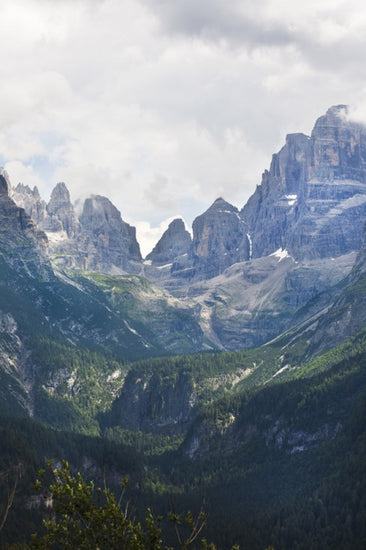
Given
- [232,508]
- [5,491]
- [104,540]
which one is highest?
[104,540]

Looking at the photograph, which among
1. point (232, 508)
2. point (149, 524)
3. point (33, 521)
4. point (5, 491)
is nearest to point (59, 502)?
point (149, 524)

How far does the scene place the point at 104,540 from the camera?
2114 inches

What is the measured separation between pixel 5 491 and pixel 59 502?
452 feet

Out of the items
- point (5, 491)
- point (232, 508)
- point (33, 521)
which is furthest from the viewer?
point (232, 508)

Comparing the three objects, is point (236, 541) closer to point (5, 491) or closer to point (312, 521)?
point (312, 521)

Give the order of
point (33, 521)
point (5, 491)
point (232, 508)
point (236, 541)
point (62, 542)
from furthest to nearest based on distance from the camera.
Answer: point (232, 508) < point (5, 491) < point (33, 521) < point (236, 541) < point (62, 542)

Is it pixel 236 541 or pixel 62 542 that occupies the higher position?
pixel 62 542

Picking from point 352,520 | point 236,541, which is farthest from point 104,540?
point 352,520

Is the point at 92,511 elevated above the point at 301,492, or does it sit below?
above

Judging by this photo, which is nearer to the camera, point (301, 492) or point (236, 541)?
point (236, 541)

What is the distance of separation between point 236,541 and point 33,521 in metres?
53.7

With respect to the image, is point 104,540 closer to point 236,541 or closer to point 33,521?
point 236,541

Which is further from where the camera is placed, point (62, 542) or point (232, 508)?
point (232, 508)

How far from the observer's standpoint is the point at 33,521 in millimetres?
168000
